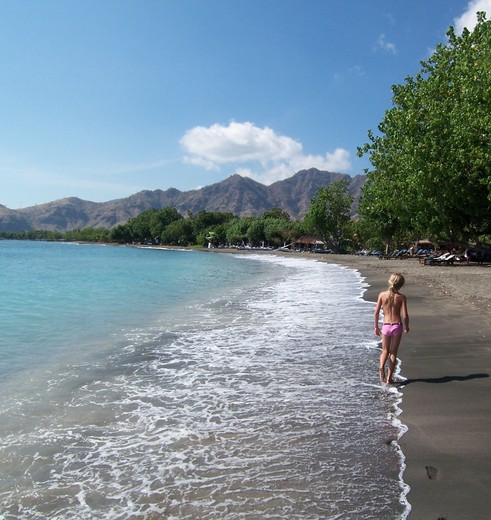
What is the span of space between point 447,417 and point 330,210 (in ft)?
288

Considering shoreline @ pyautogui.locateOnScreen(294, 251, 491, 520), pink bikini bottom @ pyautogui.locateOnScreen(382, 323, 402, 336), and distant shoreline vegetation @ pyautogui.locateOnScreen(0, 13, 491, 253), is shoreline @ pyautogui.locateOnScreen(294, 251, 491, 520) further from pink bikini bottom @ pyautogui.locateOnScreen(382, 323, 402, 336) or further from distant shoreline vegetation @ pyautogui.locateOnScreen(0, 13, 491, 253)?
distant shoreline vegetation @ pyautogui.locateOnScreen(0, 13, 491, 253)

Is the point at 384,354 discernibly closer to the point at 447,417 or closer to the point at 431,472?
the point at 447,417

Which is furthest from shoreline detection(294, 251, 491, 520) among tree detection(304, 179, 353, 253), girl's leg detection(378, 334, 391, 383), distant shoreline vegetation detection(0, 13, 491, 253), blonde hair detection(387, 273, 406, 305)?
tree detection(304, 179, 353, 253)

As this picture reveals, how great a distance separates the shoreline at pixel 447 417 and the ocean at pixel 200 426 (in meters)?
0.21

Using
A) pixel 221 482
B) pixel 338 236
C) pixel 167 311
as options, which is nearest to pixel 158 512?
pixel 221 482

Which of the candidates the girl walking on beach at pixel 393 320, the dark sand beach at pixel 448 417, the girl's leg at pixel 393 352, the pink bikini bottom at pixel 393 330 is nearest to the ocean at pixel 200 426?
the dark sand beach at pixel 448 417

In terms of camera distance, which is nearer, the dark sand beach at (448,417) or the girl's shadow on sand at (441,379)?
the dark sand beach at (448,417)

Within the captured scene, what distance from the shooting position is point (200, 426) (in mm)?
5926

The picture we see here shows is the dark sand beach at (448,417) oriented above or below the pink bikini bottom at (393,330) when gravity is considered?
below

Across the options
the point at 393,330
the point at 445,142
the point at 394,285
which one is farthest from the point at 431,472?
the point at 445,142

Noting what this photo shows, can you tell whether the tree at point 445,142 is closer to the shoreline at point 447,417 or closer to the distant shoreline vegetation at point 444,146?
the distant shoreline vegetation at point 444,146

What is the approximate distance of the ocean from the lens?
419 centimetres

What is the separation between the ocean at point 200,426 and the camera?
419 centimetres

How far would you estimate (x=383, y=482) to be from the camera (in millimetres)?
4355
